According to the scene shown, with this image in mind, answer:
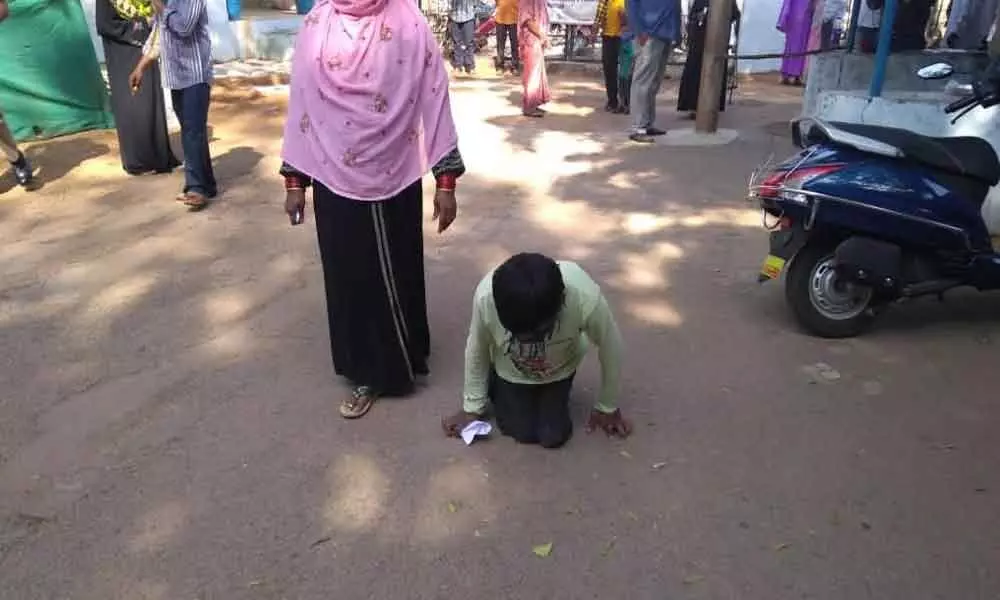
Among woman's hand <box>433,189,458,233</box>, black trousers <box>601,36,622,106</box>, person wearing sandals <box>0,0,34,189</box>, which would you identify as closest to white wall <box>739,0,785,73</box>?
black trousers <box>601,36,622,106</box>

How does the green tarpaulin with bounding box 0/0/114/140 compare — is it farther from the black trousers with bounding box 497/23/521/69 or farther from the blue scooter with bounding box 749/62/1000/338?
the black trousers with bounding box 497/23/521/69

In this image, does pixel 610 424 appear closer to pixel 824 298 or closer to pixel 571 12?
pixel 824 298

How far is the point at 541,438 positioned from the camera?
9.64 ft

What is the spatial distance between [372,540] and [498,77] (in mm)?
10997

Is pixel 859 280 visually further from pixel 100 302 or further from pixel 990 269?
pixel 100 302

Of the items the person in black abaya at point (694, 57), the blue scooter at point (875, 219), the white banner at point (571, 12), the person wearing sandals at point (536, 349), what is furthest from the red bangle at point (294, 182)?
the white banner at point (571, 12)

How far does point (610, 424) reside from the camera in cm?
301

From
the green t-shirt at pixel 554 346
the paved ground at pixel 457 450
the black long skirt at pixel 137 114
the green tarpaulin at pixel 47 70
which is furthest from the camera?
the green tarpaulin at pixel 47 70

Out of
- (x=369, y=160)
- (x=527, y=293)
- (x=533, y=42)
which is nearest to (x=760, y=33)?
(x=533, y=42)

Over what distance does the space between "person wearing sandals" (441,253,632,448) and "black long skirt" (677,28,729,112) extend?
6.68 metres

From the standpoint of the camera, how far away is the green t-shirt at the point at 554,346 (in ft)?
8.91

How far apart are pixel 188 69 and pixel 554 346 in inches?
145

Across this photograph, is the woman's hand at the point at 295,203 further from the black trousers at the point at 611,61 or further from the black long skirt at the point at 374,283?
the black trousers at the point at 611,61

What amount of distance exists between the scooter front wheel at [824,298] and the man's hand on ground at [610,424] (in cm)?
124
